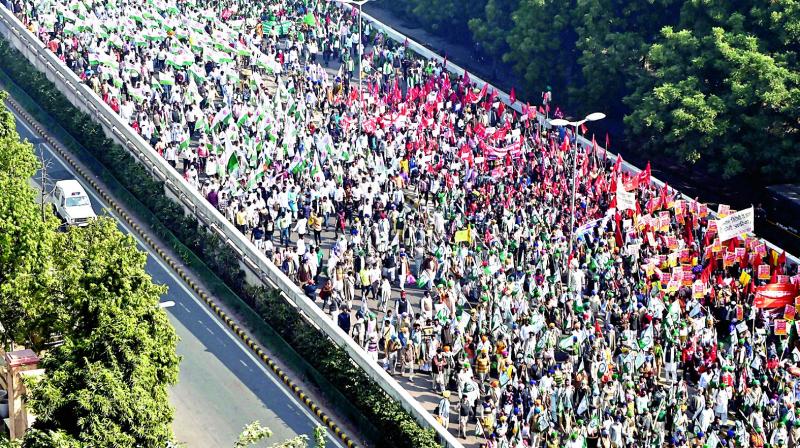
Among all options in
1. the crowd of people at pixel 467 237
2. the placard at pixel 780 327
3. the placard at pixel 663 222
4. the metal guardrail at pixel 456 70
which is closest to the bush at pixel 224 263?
the crowd of people at pixel 467 237

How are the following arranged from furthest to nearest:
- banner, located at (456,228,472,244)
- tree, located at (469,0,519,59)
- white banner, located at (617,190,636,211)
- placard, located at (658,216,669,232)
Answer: tree, located at (469,0,519,59)
white banner, located at (617,190,636,211)
placard, located at (658,216,669,232)
banner, located at (456,228,472,244)

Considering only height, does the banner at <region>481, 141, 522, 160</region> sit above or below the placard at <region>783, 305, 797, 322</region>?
above

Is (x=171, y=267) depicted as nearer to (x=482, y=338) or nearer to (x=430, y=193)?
(x=430, y=193)

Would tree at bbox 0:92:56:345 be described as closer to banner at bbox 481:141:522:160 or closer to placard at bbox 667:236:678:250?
banner at bbox 481:141:522:160

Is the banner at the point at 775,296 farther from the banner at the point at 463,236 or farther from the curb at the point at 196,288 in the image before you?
the curb at the point at 196,288

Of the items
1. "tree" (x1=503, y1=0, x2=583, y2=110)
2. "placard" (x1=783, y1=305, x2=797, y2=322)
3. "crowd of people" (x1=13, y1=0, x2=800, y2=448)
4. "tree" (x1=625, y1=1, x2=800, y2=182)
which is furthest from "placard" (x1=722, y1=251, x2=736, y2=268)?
"tree" (x1=503, y1=0, x2=583, y2=110)

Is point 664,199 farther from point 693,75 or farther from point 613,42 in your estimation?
point 613,42
